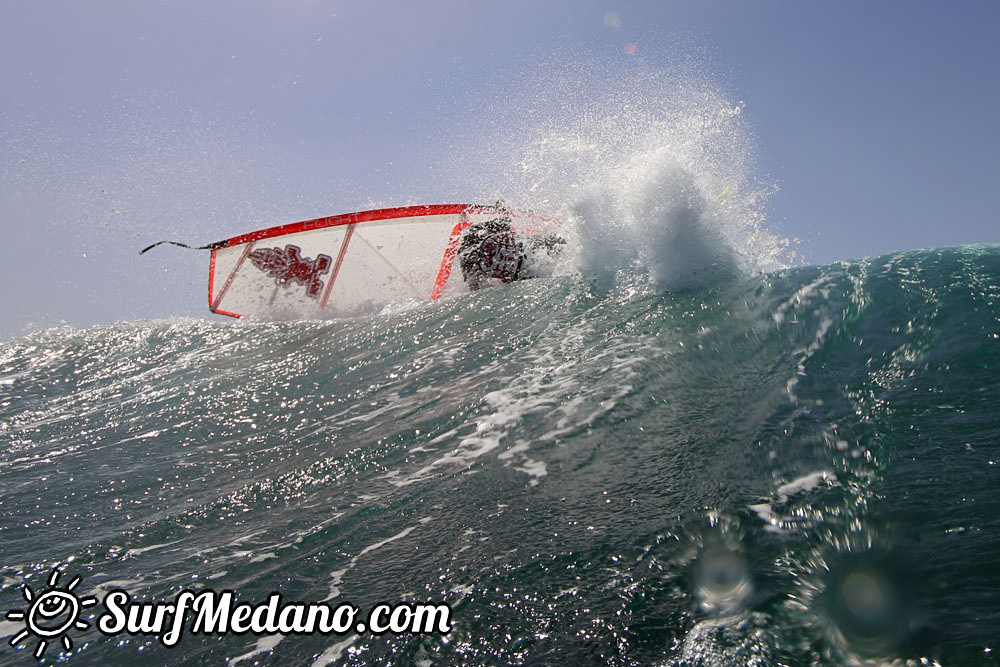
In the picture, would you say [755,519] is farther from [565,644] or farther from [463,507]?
[463,507]

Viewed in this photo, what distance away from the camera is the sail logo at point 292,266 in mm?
9820

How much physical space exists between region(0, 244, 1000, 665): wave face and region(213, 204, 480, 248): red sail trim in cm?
401

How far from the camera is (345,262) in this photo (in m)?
9.84

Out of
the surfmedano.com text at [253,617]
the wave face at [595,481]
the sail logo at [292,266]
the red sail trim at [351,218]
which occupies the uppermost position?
the red sail trim at [351,218]

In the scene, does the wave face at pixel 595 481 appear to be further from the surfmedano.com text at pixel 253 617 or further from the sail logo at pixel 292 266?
the sail logo at pixel 292 266

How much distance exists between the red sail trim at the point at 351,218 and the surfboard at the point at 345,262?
17 millimetres

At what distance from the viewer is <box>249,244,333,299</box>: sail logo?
32.2 ft

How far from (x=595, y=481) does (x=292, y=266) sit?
330 inches

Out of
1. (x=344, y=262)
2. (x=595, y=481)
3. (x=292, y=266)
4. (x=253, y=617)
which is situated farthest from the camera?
(x=292, y=266)

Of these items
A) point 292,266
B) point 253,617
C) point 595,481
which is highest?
point 292,266

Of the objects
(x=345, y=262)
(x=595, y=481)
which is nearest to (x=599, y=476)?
(x=595, y=481)

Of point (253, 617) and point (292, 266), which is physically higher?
point (292, 266)

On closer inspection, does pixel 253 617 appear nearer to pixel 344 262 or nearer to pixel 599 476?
pixel 599 476

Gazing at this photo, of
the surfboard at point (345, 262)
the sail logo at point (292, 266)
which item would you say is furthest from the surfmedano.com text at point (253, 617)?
the sail logo at point (292, 266)
